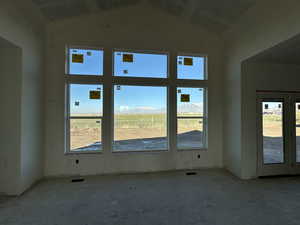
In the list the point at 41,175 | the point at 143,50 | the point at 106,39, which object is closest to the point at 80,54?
the point at 106,39

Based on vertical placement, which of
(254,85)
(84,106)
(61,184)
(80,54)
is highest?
(80,54)

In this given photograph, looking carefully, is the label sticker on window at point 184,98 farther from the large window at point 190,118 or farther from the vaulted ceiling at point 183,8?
the vaulted ceiling at point 183,8

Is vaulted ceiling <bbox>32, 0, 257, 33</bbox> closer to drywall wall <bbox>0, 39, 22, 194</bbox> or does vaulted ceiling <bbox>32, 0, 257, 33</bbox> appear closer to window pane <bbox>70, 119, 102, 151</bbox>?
drywall wall <bbox>0, 39, 22, 194</bbox>

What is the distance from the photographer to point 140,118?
13.2ft

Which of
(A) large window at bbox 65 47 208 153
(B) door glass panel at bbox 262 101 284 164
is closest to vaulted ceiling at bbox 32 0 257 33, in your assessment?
(A) large window at bbox 65 47 208 153

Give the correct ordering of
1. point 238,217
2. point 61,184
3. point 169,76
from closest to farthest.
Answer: point 238,217
point 61,184
point 169,76

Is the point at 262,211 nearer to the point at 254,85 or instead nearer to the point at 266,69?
the point at 254,85

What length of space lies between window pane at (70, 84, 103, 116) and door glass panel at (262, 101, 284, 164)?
3.60 meters

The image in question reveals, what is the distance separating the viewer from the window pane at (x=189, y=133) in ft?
13.4

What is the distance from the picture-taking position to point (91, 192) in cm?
288

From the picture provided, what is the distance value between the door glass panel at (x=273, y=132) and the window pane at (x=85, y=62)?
→ 3714 millimetres

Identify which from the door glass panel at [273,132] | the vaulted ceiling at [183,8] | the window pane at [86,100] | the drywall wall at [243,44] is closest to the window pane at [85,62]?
the window pane at [86,100]

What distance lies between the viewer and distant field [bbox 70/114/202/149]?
3.75 meters

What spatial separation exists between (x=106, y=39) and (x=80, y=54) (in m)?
0.67
